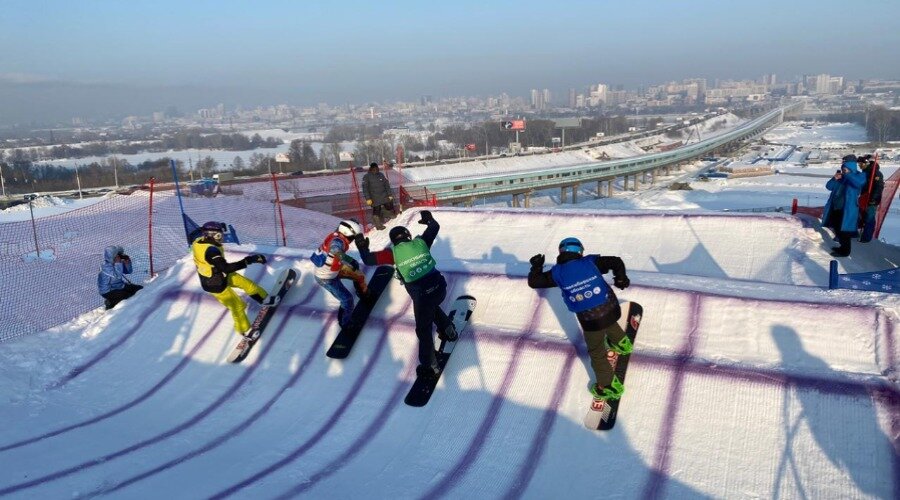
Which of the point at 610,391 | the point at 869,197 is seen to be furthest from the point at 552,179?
the point at 610,391

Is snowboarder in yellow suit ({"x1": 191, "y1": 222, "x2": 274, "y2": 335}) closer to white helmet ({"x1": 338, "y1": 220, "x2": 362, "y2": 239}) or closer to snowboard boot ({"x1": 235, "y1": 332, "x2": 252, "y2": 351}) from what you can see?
snowboard boot ({"x1": 235, "y1": 332, "x2": 252, "y2": 351})

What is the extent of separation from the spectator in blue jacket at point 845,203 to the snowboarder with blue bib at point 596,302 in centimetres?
541

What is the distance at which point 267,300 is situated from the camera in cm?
763

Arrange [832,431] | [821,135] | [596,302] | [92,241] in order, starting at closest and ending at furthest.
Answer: [832,431] → [596,302] → [92,241] → [821,135]

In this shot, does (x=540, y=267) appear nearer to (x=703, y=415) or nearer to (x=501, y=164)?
(x=703, y=415)

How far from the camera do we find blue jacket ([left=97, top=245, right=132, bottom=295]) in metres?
8.77

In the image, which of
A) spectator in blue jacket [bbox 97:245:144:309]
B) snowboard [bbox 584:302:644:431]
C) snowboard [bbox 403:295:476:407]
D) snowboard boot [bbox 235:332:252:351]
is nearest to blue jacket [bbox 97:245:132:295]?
spectator in blue jacket [bbox 97:245:144:309]

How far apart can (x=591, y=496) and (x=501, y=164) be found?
5860cm

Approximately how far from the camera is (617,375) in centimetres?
491

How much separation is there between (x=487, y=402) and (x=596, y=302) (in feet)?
5.17

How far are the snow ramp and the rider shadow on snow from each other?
0.04 feet

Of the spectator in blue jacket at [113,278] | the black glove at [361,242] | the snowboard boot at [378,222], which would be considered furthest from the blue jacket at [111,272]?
the snowboard boot at [378,222]

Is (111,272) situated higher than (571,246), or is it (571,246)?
(571,246)

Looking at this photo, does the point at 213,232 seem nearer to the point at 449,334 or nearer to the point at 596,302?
the point at 449,334
